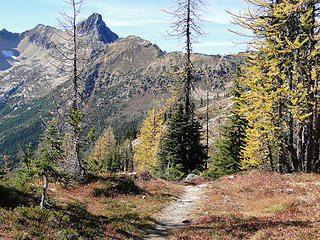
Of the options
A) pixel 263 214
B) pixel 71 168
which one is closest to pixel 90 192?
pixel 71 168

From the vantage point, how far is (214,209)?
477 inches

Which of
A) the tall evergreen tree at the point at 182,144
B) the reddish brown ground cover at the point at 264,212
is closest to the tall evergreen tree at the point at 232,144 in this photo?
the tall evergreen tree at the point at 182,144

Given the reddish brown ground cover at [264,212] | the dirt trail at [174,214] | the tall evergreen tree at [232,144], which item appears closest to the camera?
the reddish brown ground cover at [264,212]

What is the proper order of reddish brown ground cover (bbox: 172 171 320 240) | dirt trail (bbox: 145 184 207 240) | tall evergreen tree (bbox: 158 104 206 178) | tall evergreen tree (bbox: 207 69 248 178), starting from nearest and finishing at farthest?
reddish brown ground cover (bbox: 172 171 320 240)
dirt trail (bbox: 145 184 207 240)
tall evergreen tree (bbox: 207 69 248 178)
tall evergreen tree (bbox: 158 104 206 178)

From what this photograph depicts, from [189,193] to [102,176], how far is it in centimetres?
684

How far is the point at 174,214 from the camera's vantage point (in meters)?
12.4

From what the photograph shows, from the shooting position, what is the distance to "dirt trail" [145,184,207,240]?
9617 mm

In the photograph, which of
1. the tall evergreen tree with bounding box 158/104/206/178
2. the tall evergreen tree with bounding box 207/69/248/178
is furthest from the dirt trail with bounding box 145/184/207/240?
the tall evergreen tree with bounding box 158/104/206/178

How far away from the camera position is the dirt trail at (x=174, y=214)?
962 centimetres

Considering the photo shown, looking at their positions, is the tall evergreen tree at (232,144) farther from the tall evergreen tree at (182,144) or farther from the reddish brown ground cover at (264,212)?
the reddish brown ground cover at (264,212)

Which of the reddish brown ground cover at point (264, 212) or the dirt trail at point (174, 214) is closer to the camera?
the reddish brown ground cover at point (264, 212)

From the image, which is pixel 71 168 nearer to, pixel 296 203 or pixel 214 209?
pixel 214 209

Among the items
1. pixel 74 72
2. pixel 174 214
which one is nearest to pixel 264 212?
pixel 174 214

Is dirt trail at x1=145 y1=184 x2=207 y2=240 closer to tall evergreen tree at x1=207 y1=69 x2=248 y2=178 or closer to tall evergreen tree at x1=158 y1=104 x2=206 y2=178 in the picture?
tall evergreen tree at x1=207 y1=69 x2=248 y2=178
